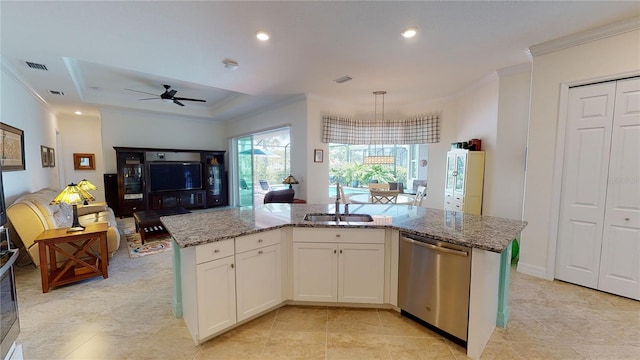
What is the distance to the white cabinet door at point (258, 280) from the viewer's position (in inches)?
81.4

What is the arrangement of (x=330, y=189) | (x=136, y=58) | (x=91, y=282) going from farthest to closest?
(x=330, y=189) → (x=136, y=58) → (x=91, y=282)

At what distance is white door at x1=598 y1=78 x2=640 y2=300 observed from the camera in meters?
2.47

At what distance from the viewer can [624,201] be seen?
2.54m

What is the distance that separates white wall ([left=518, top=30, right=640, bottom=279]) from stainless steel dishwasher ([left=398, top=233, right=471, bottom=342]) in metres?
1.92

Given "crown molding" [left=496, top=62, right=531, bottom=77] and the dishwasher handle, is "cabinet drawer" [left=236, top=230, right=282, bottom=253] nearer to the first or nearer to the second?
the dishwasher handle

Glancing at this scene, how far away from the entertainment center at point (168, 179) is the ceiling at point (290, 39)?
2116 mm

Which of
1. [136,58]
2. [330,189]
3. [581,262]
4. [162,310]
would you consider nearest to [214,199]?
[330,189]

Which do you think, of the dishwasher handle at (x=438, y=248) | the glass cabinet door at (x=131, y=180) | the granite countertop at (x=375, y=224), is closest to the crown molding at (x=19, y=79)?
the glass cabinet door at (x=131, y=180)

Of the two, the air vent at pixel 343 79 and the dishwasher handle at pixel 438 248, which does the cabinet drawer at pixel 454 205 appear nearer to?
the dishwasher handle at pixel 438 248

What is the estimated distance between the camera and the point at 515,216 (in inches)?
145

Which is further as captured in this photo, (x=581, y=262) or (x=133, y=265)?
(x=133, y=265)

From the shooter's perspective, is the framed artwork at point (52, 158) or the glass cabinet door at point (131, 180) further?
the glass cabinet door at point (131, 180)

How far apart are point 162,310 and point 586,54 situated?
497cm

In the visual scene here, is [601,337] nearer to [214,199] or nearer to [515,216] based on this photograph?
[515,216]
